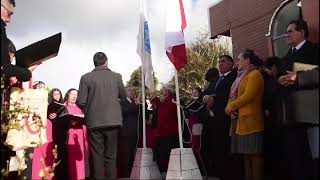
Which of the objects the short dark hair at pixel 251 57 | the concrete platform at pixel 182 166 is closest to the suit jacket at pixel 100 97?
the concrete platform at pixel 182 166

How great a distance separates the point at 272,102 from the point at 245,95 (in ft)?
1.52

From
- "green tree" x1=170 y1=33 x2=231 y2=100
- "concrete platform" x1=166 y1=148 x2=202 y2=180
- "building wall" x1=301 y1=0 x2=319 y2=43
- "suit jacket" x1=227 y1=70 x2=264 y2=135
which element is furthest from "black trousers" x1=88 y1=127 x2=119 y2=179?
"green tree" x1=170 y1=33 x2=231 y2=100

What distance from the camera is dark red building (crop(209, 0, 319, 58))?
9734 mm

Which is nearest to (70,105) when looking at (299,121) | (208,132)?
(208,132)

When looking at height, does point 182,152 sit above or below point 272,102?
below

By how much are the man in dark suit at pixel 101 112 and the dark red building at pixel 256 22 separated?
173 inches

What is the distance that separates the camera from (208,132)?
21.5 feet

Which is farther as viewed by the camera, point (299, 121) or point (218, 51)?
point (218, 51)

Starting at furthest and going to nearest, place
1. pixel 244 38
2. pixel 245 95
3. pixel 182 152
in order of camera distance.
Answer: pixel 244 38, pixel 182 152, pixel 245 95

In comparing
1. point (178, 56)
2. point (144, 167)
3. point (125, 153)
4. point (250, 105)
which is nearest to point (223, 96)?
point (178, 56)

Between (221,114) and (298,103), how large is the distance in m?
2.16

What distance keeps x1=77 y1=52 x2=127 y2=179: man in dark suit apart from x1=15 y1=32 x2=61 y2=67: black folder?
149cm

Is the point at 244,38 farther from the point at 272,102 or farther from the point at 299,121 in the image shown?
the point at 299,121

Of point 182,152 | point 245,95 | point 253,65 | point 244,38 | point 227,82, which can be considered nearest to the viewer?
point 245,95
